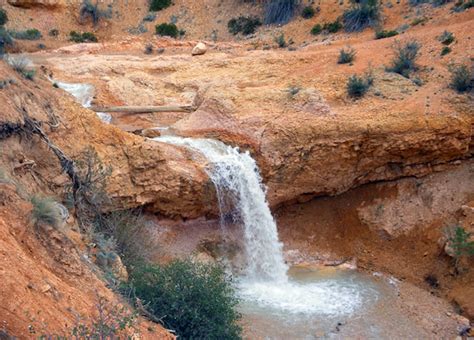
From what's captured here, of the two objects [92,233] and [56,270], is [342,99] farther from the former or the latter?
[56,270]

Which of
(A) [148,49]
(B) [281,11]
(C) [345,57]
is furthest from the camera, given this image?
(B) [281,11]

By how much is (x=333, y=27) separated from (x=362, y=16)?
1.50 m

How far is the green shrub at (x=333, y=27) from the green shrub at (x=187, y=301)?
18.2 m

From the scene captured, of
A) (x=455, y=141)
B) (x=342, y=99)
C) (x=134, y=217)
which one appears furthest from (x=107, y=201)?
(x=455, y=141)

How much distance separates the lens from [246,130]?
13648 mm

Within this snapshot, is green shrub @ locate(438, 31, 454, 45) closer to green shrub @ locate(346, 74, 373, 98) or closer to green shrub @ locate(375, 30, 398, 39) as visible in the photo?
green shrub @ locate(375, 30, 398, 39)

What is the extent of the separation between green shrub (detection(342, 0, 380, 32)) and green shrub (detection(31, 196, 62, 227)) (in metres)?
18.6

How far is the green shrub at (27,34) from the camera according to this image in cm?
2485

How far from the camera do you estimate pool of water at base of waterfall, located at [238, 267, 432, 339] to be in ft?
34.7

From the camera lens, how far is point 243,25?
2777cm

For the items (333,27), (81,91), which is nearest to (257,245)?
(81,91)

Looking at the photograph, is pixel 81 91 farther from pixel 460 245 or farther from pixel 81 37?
pixel 81 37

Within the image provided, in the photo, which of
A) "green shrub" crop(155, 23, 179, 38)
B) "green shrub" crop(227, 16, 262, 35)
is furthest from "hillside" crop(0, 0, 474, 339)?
"green shrub" crop(155, 23, 179, 38)

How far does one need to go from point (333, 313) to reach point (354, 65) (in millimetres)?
8132
